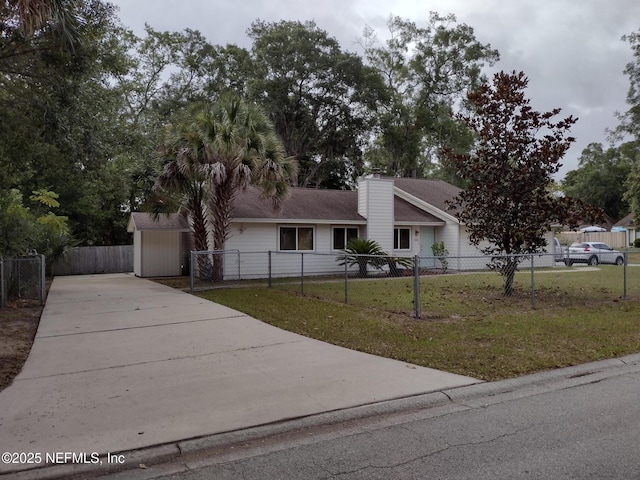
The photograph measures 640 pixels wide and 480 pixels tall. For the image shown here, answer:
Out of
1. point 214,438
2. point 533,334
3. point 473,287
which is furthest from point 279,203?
point 214,438

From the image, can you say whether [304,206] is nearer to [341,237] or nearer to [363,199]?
[341,237]

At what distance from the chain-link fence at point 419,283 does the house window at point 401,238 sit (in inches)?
49.7

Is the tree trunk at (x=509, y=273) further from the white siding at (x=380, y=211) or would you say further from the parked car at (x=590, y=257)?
the parked car at (x=590, y=257)

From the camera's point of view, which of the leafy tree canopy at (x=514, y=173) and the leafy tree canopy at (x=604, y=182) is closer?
the leafy tree canopy at (x=514, y=173)

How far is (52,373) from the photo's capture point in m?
6.27

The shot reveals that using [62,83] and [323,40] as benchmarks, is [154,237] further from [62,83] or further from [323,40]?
[323,40]

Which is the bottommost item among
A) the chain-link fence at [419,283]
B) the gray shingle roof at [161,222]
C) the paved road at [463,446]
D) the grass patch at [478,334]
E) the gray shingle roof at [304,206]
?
the paved road at [463,446]

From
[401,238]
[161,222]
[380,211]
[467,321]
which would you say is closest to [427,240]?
[401,238]

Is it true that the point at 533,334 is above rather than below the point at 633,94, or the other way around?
below

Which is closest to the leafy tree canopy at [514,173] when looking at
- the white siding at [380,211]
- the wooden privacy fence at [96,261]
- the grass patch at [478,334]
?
the grass patch at [478,334]

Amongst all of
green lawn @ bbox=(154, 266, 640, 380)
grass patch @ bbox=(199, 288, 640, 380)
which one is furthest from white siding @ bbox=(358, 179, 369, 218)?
grass patch @ bbox=(199, 288, 640, 380)

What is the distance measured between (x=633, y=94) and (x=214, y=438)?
133ft

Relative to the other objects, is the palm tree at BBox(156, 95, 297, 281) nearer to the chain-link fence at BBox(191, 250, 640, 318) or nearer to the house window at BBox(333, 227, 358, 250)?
the chain-link fence at BBox(191, 250, 640, 318)

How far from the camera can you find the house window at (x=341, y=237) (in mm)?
21516
